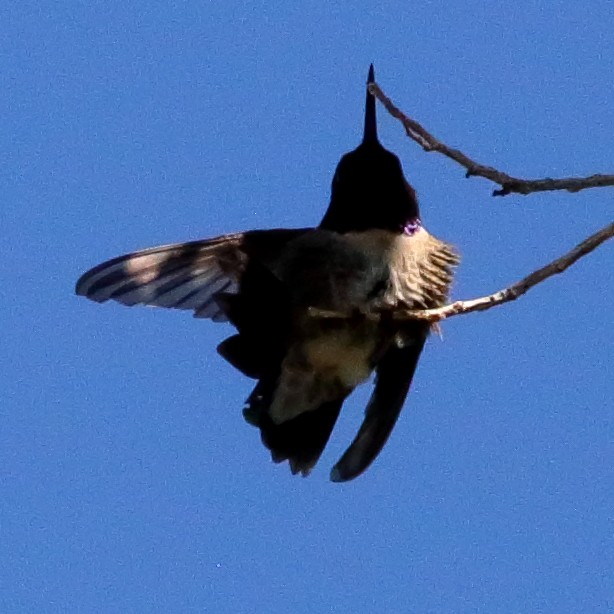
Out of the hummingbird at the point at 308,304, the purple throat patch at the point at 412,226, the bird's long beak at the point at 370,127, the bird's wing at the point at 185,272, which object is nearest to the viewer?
the hummingbird at the point at 308,304

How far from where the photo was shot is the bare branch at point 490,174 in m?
3.16

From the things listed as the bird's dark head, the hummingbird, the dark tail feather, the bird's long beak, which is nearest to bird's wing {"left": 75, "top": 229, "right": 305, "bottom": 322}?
the hummingbird

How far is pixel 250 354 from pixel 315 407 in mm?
342

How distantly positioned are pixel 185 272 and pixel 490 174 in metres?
1.73

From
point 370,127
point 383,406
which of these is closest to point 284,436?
point 383,406

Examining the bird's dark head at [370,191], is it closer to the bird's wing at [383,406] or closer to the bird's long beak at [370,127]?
the bird's long beak at [370,127]

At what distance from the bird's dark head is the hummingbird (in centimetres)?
4

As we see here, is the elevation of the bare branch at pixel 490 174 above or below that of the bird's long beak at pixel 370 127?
below

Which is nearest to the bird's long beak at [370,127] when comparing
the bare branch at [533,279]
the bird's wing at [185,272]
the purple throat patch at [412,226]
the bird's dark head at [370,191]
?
the bird's dark head at [370,191]

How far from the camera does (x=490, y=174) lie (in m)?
3.29

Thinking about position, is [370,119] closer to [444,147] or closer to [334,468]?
[334,468]

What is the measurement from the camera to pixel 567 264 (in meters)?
3.13

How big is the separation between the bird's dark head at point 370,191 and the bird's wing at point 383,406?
0.48m

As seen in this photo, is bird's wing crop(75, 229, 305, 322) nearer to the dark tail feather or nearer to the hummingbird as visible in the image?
the hummingbird
